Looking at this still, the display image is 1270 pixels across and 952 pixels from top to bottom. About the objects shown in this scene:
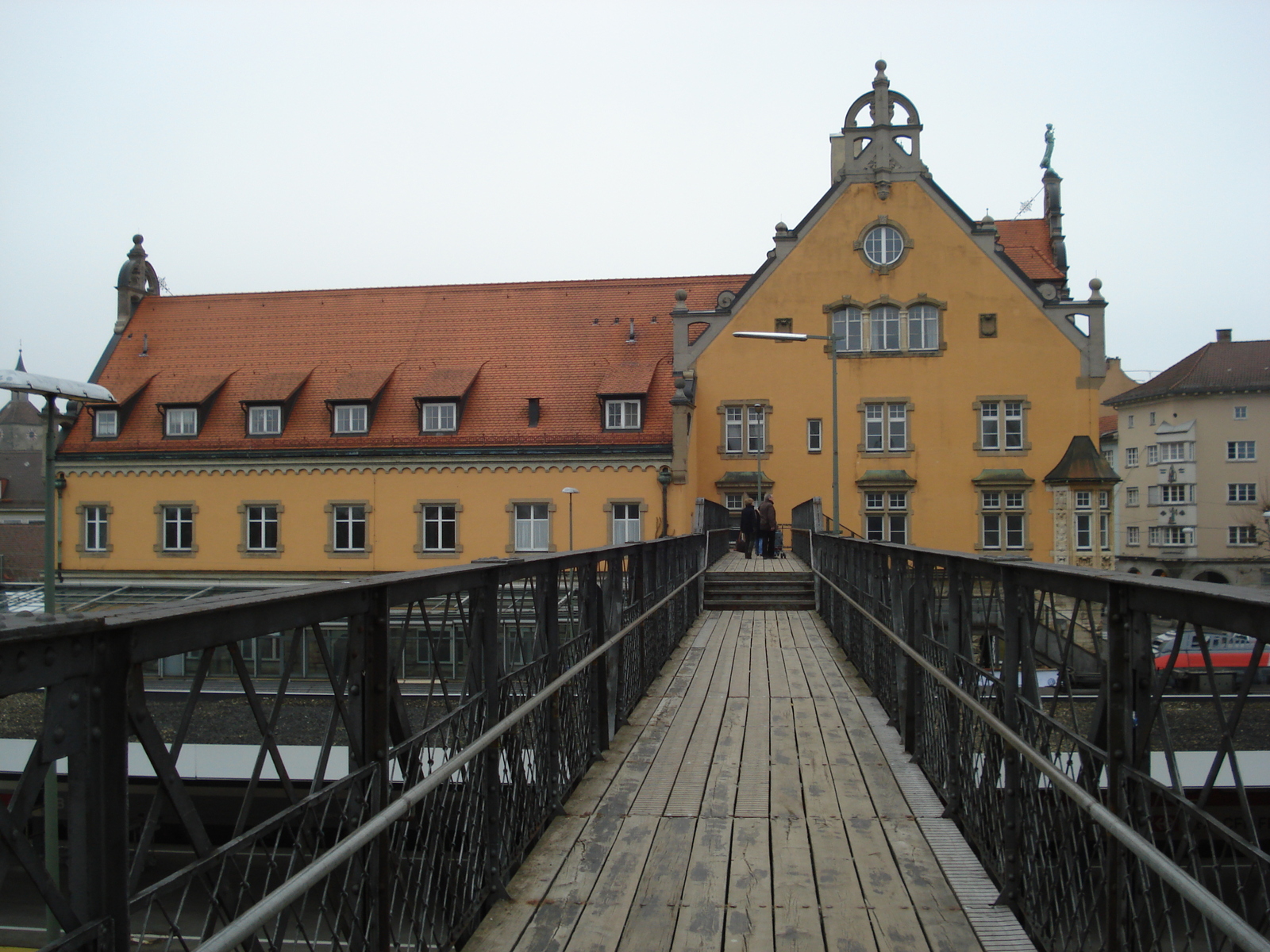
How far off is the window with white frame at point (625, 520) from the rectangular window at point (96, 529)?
19.9 meters

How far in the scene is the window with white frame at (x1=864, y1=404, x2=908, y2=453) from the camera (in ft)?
126

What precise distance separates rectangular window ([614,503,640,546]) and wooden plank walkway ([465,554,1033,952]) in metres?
26.6

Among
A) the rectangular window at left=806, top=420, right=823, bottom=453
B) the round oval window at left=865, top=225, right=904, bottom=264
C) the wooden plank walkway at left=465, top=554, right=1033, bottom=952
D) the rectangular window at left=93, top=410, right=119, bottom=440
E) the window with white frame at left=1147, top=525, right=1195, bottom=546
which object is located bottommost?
the window with white frame at left=1147, top=525, right=1195, bottom=546

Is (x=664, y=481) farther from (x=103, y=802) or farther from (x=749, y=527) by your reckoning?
(x=103, y=802)

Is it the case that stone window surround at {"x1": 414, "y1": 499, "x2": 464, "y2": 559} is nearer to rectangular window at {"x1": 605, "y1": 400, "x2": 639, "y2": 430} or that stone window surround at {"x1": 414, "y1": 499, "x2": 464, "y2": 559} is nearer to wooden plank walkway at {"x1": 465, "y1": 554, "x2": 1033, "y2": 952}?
rectangular window at {"x1": 605, "y1": 400, "x2": 639, "y2": 430}

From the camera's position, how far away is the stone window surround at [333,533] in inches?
1497

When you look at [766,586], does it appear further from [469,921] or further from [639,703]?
[469,921]

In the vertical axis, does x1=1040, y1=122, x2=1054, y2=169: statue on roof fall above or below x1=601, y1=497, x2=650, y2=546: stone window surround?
above

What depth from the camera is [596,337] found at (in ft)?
135

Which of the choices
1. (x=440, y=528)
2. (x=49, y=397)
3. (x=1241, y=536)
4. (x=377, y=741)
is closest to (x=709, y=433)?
(x=440, y=528)

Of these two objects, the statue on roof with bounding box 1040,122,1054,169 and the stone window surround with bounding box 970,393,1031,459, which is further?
the statue on roof with bounding box 1040,122,1054,169

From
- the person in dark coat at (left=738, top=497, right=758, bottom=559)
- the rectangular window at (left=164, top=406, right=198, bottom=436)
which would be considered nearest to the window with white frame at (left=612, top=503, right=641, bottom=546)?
the person in dark coat at (left=738, top=497, right=758, bottom=559)

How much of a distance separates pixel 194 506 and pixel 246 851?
39180 mm

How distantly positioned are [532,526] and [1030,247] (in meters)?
24.5
